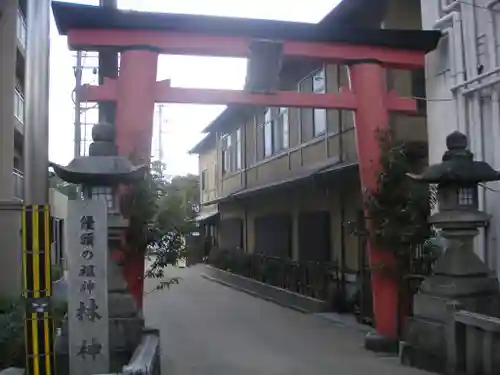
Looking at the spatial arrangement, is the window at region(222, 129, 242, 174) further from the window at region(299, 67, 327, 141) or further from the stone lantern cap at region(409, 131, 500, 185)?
the stone lantern cap at region(409, 131, 500, 185)

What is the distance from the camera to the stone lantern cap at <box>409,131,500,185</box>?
26.7 ft

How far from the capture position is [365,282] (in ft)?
43.9

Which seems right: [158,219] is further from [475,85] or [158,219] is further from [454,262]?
[475,85]

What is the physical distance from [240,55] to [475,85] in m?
3.58

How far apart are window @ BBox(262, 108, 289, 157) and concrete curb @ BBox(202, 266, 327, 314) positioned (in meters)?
4.38

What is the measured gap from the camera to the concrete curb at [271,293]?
15.5 metres

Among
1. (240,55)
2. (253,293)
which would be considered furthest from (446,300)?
(253,293)

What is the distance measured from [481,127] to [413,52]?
1.83m

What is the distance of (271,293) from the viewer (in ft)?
61.2

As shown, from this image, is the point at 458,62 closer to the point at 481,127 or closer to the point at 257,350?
the point at 481,127

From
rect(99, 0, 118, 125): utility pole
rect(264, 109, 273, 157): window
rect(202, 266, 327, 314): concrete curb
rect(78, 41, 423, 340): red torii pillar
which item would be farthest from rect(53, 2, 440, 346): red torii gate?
rect(264, 109, 273, 157): window

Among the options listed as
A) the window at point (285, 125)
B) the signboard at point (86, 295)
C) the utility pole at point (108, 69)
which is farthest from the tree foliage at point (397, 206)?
the window at point (285, 125)

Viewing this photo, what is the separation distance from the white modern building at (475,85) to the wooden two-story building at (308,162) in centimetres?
171

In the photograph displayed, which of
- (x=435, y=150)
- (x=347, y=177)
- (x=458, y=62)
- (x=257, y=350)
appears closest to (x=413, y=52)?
(x=458, y=62)
